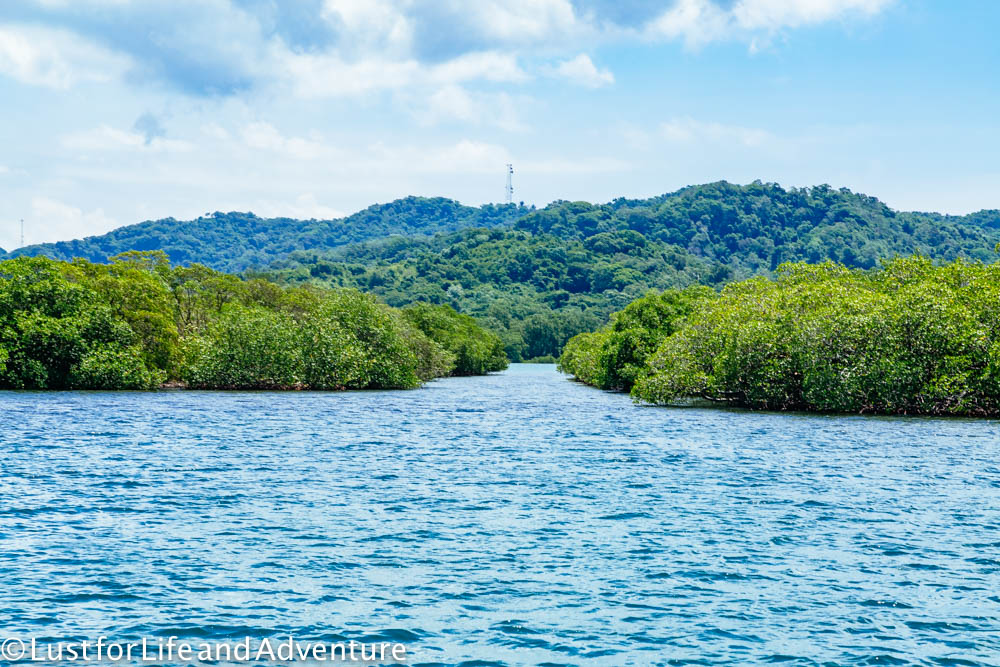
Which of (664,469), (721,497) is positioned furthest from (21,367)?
(721,497)

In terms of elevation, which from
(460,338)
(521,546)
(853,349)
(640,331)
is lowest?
(521,546)

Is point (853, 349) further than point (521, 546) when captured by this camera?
Yes

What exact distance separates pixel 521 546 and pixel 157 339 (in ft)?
256

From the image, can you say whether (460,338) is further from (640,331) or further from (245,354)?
(245,354)

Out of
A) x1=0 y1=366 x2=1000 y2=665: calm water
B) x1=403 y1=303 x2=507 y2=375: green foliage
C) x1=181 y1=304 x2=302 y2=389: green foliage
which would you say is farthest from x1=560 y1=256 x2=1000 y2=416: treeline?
x1=403 y1=303 x2=507 y2=375: green foliage

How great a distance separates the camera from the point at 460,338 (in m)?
161

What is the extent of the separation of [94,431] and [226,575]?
33.3 metres

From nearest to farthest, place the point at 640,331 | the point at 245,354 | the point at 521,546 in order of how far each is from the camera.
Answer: the point at 521,546, the point at 245,354, the point at 640,331

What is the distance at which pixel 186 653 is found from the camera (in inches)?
557

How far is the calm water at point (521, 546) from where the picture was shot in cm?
1553

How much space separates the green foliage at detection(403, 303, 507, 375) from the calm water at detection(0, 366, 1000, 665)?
322 feet

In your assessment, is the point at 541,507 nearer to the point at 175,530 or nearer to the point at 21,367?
the point at 175,530

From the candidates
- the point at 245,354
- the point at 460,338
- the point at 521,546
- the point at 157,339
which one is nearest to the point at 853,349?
the point at 521,546

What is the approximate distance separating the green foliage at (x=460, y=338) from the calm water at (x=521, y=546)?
98092mm
